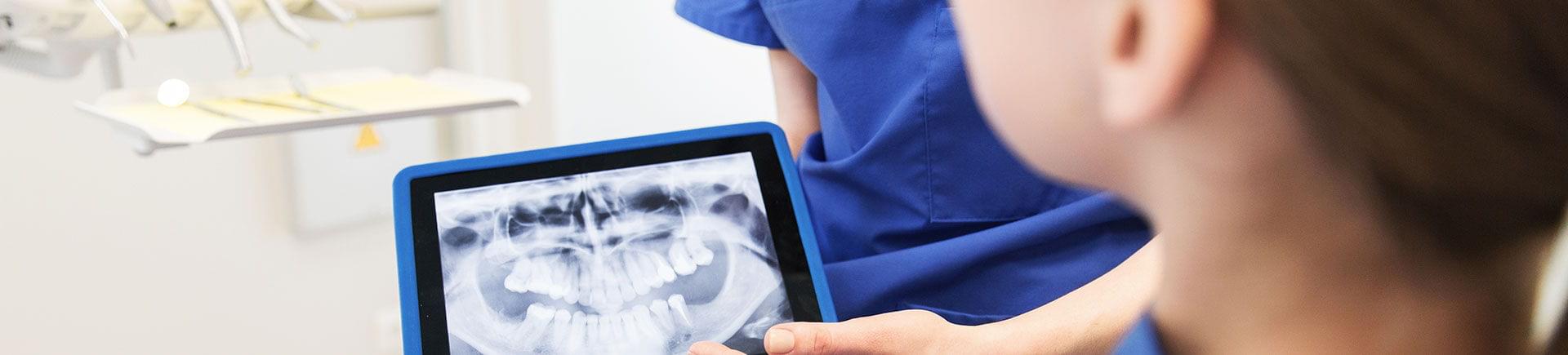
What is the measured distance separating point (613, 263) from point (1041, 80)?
1.30 ft

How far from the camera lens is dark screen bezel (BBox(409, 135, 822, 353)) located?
0.58 meters

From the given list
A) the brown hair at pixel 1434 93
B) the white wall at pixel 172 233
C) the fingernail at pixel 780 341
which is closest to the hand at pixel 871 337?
the fingernail at pixel 780 341

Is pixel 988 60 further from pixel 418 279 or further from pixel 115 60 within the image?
pixel 115 60

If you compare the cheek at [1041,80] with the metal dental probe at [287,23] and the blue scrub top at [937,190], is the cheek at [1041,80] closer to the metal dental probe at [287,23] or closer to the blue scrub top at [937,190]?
the blue scrub top at [937,190]

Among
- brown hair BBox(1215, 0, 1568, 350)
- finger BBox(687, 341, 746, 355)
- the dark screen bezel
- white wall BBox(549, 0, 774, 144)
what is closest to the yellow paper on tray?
the dark screen bezel

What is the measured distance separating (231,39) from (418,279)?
0.29 m

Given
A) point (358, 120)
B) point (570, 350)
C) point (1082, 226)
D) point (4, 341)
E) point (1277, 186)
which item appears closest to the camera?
point (1277, 186)

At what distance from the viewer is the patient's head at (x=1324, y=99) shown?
0.72ft

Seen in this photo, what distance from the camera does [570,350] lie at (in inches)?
23.1

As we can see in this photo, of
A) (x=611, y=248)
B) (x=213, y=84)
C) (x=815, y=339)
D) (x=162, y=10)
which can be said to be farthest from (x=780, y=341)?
(x=213, y=84)

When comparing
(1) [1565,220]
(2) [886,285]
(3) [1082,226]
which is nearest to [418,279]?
(2) [886,285]

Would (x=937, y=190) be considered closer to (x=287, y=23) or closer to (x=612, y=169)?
(x=612, y=169)

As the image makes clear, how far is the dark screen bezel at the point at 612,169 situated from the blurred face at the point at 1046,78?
13.9 inches

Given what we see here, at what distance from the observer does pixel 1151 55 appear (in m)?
0.24
